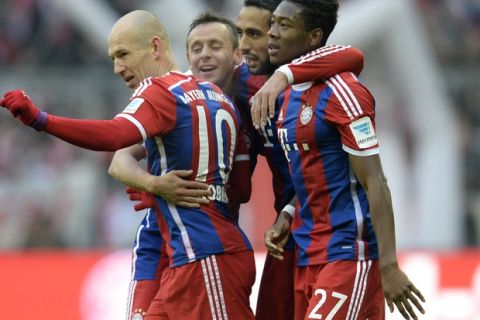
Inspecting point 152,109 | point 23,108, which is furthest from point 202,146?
point 23,108

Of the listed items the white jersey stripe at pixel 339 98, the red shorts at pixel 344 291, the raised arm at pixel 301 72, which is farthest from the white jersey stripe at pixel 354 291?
the raised arm at pixel 301 72

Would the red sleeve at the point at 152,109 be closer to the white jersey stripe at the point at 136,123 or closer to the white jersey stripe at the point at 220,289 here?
the white jersey stripe at the point at 136,123

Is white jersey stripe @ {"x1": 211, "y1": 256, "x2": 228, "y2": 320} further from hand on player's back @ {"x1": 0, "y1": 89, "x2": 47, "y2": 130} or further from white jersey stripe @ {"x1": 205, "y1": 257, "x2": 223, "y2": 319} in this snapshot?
hand on player's back @ {"x1": 0, "y1": 89, "x2": 47, "y2": 130}

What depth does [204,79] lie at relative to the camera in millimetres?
6488

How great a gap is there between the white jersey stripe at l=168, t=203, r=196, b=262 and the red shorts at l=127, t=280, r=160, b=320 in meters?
0.56

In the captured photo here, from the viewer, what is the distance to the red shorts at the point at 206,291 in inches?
222

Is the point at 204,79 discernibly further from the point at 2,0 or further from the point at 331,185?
the point at 2,0

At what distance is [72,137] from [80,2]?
9.83 m

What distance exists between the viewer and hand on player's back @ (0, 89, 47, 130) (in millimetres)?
5047

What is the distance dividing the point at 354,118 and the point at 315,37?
0.60 m

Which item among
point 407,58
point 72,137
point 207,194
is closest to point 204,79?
point 207,194

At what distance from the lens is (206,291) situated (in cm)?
565

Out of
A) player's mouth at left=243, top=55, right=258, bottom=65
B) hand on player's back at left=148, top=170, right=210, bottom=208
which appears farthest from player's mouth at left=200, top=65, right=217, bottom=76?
hand on player's back at left=148, top=170, right=210, bottom=208

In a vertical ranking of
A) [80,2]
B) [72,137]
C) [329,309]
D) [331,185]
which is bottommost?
[329,309]
